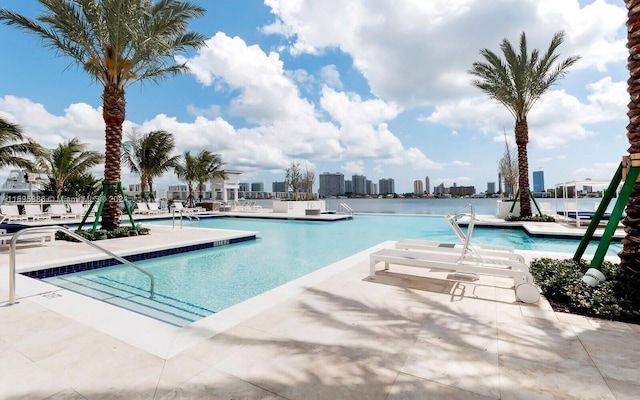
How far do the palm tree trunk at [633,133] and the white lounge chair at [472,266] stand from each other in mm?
1263

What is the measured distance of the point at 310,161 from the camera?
92.4 ft

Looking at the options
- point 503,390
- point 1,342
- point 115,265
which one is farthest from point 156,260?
point 503,390

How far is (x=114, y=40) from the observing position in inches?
372

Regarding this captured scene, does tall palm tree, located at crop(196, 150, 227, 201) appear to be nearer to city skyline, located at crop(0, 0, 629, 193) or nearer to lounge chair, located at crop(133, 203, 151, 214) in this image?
city skyline, located at crop(0, 0, 629, 193)

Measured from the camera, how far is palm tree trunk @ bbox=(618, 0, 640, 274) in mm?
4027

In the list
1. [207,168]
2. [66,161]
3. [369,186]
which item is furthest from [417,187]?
[66,161]

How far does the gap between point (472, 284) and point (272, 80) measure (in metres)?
13.5

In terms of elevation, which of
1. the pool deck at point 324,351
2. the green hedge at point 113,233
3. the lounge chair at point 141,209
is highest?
the lounge chair at point 141,209

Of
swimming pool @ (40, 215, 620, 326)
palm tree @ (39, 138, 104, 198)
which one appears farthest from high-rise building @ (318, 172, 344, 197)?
swimming pool @ (40, 215, 620, 326)

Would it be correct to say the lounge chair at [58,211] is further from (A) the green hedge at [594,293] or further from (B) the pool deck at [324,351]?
(A) the green hedge at [594,293]

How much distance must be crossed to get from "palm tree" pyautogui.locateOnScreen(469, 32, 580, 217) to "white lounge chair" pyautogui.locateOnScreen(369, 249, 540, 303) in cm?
1255

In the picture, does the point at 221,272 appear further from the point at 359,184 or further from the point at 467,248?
the point at 359,184

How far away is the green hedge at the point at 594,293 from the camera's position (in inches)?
129

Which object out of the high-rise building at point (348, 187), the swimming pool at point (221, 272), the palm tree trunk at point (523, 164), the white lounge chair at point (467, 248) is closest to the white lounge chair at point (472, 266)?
the white lounge chair at point (467, 248)
